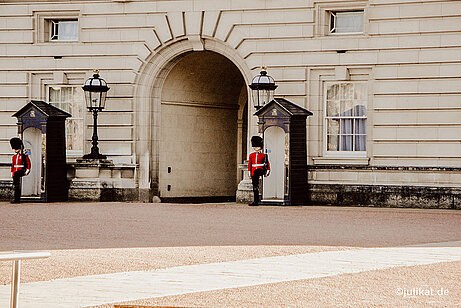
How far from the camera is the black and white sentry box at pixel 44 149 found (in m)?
22.0

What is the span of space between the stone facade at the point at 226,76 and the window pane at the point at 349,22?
225mm

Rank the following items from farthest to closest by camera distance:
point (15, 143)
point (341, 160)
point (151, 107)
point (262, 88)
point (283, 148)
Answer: point (151, 107) → point (341, 160) → point (15, 143) → point (262, 88) → point (283, 148)

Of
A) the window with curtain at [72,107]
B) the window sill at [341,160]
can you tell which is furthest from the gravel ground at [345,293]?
the window with curtain at [72,107]

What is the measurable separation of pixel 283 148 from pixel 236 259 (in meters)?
10.3

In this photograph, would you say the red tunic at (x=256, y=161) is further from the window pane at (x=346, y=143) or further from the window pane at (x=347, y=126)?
the window pane at (x=347, y=126)

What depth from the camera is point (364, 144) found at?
21.8m

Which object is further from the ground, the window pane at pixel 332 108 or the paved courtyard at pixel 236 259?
the window pane at pixel 332 108

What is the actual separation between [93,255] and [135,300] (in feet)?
10.7

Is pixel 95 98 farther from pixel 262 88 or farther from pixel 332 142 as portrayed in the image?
pixel 332 142

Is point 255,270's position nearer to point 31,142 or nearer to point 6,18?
point 31,142

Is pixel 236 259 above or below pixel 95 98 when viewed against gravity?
below

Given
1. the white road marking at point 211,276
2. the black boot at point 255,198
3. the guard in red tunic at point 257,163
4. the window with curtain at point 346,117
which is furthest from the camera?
the window with curtain at point 346,117

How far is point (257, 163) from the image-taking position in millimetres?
20641

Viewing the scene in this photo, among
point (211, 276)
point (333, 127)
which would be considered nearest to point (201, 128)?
point (333, 127)
